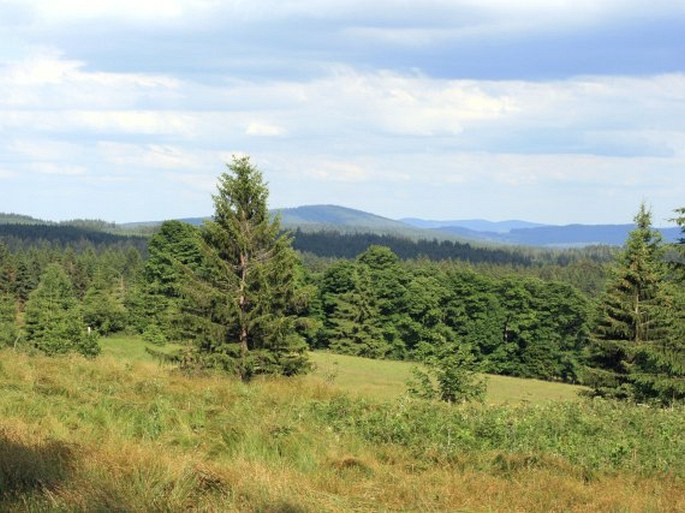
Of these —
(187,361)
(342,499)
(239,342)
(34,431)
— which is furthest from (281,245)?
(342,499)

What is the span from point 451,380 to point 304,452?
24.0 ft

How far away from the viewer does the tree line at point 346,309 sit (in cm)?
2464

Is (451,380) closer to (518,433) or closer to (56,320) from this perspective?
(518,433)

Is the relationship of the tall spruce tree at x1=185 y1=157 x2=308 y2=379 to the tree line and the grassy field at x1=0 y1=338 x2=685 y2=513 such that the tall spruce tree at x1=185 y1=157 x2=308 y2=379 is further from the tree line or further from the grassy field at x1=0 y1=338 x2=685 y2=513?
the grassy field at x1=0 y1=338 x2=685 y2=513

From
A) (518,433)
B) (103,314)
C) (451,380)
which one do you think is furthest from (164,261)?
(518,433)

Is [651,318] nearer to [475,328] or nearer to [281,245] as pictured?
[281,245]

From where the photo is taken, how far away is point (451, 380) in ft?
46.4

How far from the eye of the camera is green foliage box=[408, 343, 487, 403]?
13914 mm

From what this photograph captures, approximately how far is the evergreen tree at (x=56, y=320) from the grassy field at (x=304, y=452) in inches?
1127

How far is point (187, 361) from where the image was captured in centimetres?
2445

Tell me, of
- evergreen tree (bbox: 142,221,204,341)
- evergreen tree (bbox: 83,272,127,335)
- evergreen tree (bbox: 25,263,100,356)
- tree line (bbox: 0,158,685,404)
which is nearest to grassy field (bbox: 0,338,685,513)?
tree line (bbox: 0,158,685,404)

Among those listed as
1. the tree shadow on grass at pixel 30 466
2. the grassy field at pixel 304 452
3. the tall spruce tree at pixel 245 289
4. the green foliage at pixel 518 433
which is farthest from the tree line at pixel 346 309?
the tree shadow on grass at pixel 30 466

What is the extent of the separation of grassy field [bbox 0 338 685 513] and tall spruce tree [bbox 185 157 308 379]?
480 inches

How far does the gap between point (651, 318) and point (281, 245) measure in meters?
17.7
